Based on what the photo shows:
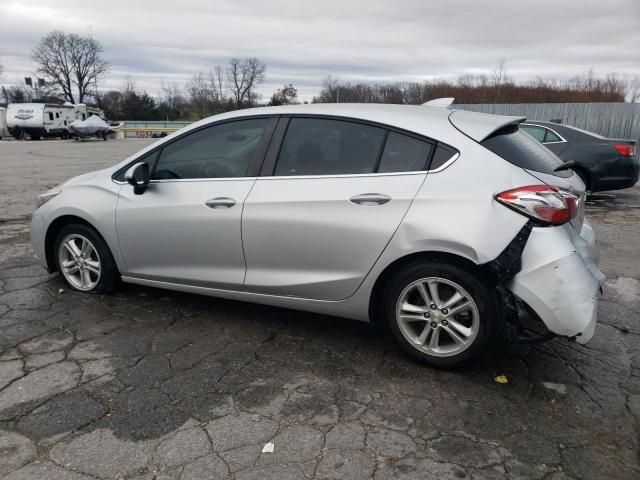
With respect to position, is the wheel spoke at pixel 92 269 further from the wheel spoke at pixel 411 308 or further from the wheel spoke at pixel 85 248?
the wheel spoke at pixel 411 308

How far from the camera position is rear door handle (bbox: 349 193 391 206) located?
3127 mm

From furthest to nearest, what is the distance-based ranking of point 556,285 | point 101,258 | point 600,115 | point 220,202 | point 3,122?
point 3,122 → point 600,115 → point 101,258 → point 220,202 → point 556,285

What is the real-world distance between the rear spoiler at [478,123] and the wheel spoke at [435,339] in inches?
46.1

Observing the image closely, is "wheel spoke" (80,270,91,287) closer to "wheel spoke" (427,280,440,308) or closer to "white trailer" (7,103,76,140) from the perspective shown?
"wheel spoke" (427,280,440,308)

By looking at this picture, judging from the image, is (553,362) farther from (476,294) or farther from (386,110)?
(386,110)

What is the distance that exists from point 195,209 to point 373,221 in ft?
4.43

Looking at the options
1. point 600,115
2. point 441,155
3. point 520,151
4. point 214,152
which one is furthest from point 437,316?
point 600,115

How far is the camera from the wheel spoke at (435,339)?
313cm

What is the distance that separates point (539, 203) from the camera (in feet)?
9.30

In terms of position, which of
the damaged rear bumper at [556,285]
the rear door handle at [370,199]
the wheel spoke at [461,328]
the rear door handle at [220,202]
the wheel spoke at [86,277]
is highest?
the rear door handle at [370,199]

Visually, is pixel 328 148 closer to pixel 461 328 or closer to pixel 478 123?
pixel 478 123

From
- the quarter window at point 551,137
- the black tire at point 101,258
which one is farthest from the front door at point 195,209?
the quarter window at point 551,137

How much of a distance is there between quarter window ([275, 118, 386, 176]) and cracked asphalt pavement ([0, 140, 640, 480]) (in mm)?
1211

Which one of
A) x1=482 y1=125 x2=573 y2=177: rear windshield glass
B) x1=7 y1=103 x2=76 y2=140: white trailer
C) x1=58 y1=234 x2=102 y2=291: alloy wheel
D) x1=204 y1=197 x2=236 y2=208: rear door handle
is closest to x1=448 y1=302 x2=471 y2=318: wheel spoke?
x1=482 y1=125 x2=573 y2=177: rear windshield glass
